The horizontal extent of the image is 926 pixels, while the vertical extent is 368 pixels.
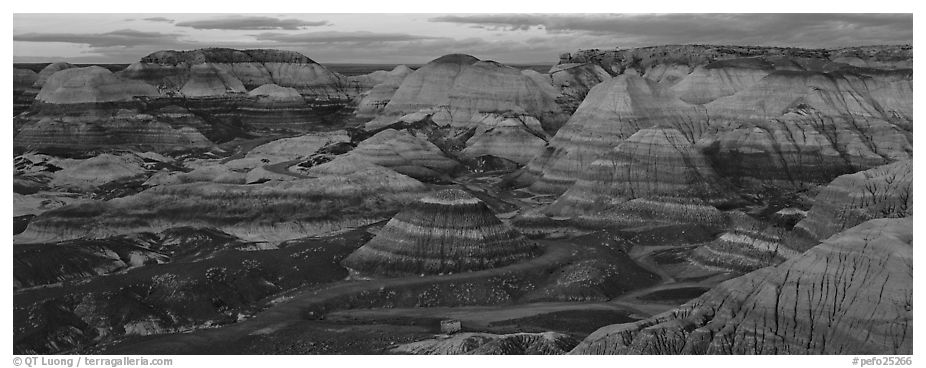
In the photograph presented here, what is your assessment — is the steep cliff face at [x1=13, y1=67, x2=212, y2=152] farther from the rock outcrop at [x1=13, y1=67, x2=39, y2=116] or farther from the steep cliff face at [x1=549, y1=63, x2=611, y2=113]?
the steep cliff face at [x1=549, y1=63, x2=611, y2=113]

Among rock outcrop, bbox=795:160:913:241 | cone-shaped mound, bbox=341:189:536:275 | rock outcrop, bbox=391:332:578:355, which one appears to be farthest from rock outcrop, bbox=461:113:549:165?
rock outcrop, bbox=391:332:578:355

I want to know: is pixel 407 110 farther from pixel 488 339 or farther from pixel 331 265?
pixel 488 339

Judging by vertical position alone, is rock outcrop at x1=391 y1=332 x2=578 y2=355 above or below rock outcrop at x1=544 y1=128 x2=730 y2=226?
below

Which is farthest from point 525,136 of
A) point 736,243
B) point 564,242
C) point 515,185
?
point 736,243

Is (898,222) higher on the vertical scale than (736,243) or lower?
higher

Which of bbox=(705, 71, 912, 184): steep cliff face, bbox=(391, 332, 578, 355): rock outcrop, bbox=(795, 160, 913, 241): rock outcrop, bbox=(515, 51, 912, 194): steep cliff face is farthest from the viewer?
bbox=(515, 51, 912, 194): steep cliff face

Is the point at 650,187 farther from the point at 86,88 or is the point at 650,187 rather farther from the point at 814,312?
the point at 86,88
